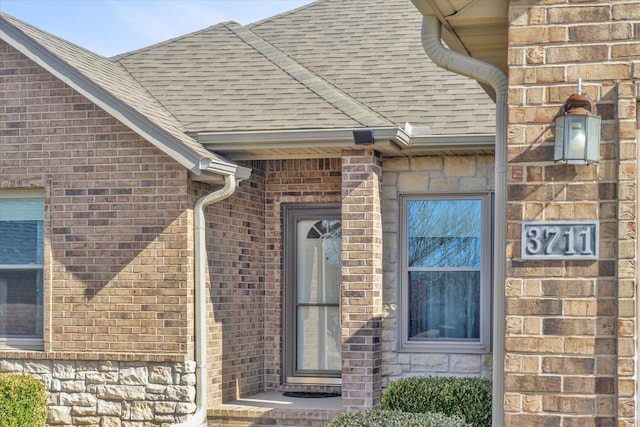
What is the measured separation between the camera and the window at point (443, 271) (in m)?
10.7

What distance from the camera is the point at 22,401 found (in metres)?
9.62

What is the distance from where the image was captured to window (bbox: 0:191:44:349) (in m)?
10.6

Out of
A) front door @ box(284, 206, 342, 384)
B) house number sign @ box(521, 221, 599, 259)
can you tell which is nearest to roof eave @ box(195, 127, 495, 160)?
front door @ box(284, 206, 342, 384)

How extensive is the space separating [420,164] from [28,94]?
4.14m

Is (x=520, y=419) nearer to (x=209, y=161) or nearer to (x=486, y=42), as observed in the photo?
(x=486, y=42)

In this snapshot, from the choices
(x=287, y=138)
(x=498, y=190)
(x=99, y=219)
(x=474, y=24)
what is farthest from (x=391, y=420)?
(x=99, y=219)

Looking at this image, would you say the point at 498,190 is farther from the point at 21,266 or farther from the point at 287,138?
the point at 21,266

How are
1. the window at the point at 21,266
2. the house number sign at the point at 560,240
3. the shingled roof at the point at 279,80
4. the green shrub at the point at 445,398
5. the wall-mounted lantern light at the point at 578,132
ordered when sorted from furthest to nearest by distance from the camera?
the window at the point at 21,266 → the shingled roof at the point at 279,80 → the green shrub at the point at 445,398 → the house number sign at the point at 560,240 → the wall-mounted lantern light at the point at 578,132

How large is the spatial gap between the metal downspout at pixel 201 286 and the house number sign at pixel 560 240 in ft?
18.4

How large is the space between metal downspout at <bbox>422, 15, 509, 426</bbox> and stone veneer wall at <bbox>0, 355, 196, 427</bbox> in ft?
17.1

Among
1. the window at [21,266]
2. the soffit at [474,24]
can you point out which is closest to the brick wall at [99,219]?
the window at [21,266]

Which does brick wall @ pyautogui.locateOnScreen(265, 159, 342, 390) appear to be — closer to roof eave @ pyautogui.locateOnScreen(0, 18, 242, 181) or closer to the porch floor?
the porch floor

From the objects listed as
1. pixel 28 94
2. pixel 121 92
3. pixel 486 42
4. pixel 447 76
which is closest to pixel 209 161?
pixel 121 92

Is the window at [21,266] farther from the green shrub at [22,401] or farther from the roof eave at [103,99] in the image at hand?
the roof eave at [103,99]
